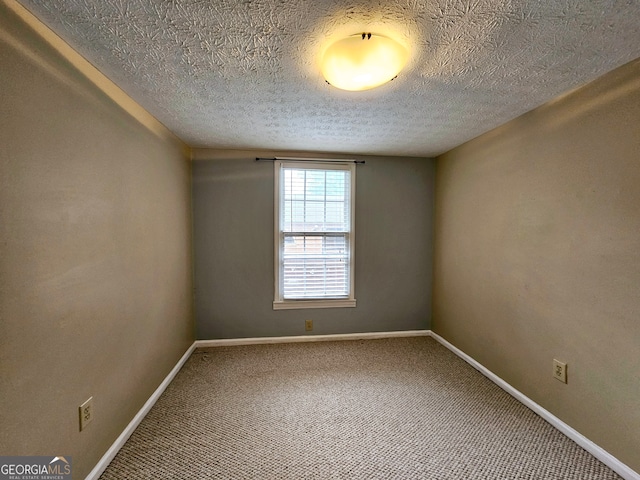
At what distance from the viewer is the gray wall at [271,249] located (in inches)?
116

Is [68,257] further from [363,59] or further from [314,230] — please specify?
[314,230]

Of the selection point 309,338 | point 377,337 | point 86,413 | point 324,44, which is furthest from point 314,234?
point 86,413

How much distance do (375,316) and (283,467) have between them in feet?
6.59

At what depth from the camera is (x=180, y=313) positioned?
259 centimetres

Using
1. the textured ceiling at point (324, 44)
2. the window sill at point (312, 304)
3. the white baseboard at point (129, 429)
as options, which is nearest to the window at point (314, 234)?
the window sill at point (312, 304)

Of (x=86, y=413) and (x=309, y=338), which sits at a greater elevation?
(x=86, y=413)

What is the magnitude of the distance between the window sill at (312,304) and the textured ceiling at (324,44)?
1.90 meters

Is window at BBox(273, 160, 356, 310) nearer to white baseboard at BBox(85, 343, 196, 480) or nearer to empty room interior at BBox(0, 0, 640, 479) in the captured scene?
empty room interior at BBox(0, 0, 640, 479)

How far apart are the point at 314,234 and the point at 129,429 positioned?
219cm

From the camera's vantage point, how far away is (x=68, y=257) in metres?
1.25

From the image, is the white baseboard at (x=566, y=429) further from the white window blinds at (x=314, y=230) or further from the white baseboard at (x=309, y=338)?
the white window blinds at (x=314, y=230)

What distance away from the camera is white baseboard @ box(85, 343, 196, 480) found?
1.42 metres

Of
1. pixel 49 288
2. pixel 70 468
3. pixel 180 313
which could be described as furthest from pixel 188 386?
pixel 49 288

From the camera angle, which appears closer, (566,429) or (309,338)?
(566,429)
